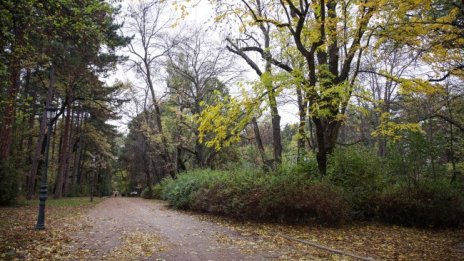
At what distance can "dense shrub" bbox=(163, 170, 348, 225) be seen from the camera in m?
9.20

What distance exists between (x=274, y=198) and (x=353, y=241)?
2836 millimetres

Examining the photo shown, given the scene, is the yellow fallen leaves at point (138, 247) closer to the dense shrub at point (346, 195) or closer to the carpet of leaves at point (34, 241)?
the carpet of leaves at point (34, 241)

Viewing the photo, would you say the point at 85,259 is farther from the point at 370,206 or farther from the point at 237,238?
the point at 370,206

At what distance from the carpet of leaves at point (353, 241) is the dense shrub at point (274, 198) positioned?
0.39m

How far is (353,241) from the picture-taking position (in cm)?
757

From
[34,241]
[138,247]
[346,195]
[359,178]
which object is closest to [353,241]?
[346,195]

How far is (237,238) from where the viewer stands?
8.23m

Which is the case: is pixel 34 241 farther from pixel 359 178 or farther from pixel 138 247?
pixel 359 178

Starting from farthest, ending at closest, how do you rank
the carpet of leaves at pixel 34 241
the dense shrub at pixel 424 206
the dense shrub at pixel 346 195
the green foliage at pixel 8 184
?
the green foliage at pixel 8 184
the dense shrub at pixel 424 206
the dense shrub at pixel 346 195
the carpet of leaves at pixel 34 241

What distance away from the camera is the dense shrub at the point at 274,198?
920cm

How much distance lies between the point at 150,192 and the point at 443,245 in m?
30.7

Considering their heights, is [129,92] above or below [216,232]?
above

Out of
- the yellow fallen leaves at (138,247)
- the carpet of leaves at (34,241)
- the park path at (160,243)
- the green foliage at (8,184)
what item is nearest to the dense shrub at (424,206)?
the park path at (160,243)

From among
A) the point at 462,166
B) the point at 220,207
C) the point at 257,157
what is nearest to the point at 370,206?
the point at 220,207
